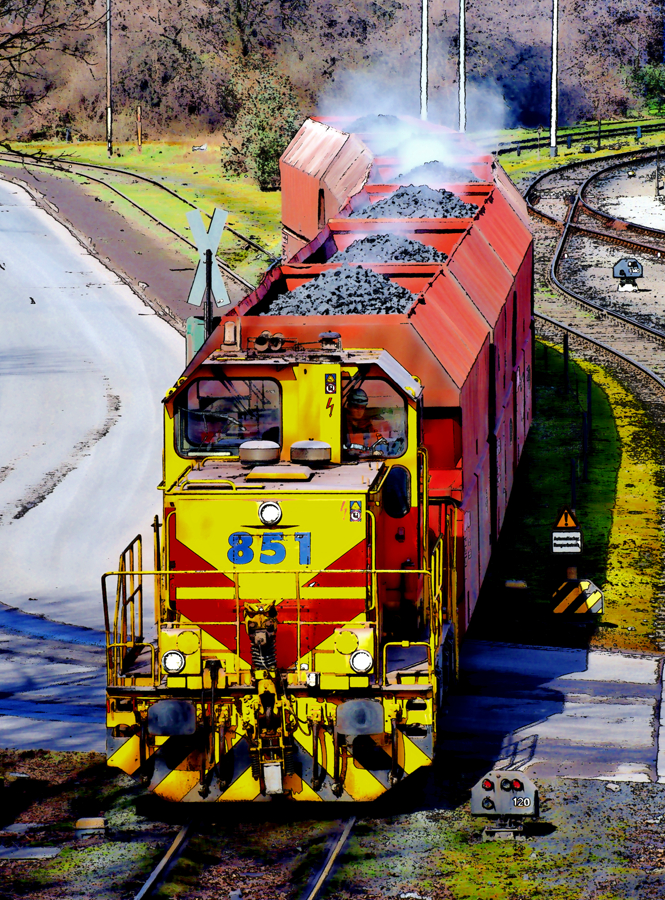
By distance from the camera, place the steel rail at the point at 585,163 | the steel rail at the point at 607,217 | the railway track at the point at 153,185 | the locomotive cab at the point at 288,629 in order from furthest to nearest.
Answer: the steel rail at the point at 585,163 → the steel rail at the point at 607,217 → the railway track at the point at 153,185 → the locomotive cab at the point at 288,629

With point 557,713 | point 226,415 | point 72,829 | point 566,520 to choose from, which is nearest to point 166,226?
point 566,520

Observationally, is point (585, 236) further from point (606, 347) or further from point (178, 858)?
point (178, 858)

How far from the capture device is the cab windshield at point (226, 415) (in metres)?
11.8

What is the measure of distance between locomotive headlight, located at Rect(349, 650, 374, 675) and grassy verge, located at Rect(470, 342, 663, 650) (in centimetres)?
656

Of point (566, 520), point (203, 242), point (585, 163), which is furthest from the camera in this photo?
point (585, 163)

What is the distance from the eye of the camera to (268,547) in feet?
35.7

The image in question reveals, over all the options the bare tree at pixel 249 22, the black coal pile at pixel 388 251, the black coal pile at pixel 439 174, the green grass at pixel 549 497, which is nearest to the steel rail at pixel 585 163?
the green grass at pixel 549 497

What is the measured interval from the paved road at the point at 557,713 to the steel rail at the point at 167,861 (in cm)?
298

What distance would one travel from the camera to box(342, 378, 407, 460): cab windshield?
38.3 feet

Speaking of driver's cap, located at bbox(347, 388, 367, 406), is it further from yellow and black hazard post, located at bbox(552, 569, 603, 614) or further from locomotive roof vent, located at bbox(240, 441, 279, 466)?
yellow and black hazard post, located at bbox(552, 569, 603, 614)

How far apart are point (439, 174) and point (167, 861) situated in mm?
15528

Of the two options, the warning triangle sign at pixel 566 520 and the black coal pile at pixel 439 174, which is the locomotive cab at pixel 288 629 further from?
the black coal pile at pixel 439 174

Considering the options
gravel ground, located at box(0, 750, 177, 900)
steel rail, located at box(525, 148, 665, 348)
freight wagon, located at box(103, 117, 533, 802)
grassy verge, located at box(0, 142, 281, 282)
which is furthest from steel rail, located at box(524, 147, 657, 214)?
gravel ground, located at box(0, 750, 177, 900)

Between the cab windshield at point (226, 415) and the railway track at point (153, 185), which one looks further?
the railway track at point (153, 185)
